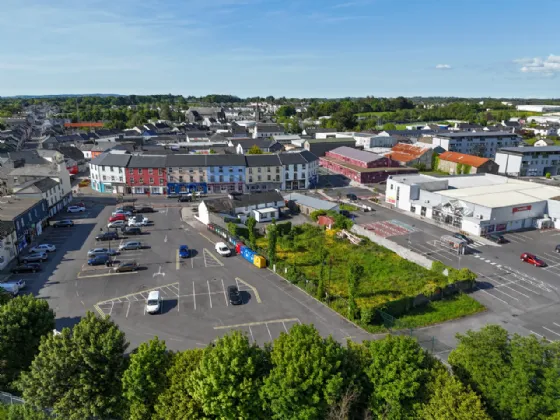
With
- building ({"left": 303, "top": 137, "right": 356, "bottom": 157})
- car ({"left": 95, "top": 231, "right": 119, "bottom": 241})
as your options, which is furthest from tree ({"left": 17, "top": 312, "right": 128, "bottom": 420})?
building ({"left": 303, "top": 137, "right": 356, "bottom": 157})

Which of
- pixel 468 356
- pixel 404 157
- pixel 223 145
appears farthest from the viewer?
pixel 223 145

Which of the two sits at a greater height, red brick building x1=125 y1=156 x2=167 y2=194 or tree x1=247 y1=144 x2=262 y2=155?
tree x1=247 y1=144 x2=262 y2=155

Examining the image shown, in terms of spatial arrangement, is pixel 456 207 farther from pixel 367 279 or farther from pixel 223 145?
pixel 223 145

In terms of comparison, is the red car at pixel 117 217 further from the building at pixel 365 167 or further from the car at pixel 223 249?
the building at pixel 365 167

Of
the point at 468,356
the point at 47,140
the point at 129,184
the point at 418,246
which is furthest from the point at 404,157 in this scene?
the point at 47,140

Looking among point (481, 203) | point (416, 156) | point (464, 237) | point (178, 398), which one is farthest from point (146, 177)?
point (416, 156)

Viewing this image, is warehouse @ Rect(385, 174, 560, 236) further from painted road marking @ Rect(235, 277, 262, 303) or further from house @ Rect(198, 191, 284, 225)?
painted road marking @ Rect(235, 277, 262, 303)
